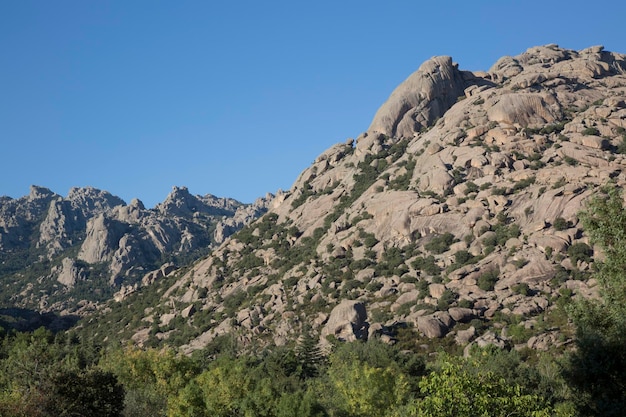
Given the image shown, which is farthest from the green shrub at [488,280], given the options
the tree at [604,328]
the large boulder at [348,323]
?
the tree at [604,328]

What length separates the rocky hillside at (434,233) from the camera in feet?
302

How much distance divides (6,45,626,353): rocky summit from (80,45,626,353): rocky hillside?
37 cm

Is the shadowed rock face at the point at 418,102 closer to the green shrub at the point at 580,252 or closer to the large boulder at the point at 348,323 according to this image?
the green shrub at the point at 580,252

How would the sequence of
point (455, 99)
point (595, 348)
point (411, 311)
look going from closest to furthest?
point (595, 348), point (411, 311), point (455, 99)

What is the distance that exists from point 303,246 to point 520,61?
111 metres

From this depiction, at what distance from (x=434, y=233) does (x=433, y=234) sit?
319 mm

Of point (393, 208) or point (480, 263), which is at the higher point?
point (393, 208)

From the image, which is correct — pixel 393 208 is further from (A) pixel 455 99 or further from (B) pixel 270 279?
(A) pixel 455 99

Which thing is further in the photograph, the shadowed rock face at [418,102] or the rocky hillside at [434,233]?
the shadowed rock face at [418,102]

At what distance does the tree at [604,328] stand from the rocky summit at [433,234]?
4696cm

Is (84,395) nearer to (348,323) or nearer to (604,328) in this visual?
(604,328)

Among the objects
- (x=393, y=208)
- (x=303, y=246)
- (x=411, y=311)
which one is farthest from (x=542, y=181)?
(x=303, y=246)

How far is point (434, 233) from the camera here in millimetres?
114188

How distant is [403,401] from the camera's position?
5356 cm
